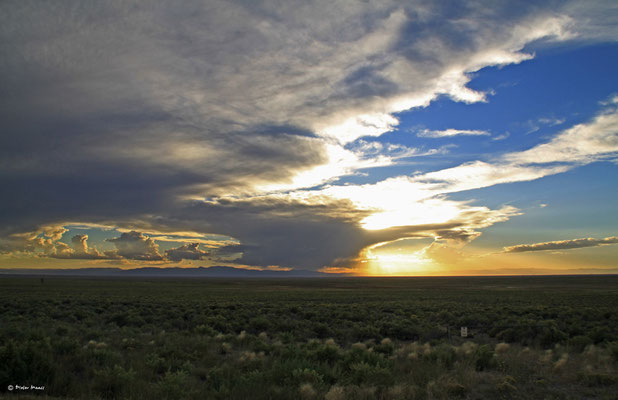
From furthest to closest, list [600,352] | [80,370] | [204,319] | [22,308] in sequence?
1. [22,308]
2. [204,319]
3. [600,352]
4. [80,370]

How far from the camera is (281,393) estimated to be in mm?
7695

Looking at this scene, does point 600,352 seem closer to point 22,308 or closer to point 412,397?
point 412,397

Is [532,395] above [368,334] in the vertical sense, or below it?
above

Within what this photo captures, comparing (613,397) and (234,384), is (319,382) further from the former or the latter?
(613,397)

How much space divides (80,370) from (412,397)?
8424 mm

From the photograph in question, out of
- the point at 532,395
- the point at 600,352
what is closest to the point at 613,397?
the point at 532,395

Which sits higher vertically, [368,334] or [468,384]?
[468,384]

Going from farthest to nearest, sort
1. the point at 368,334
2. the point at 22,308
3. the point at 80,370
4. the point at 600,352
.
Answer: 1. the point at 22,308
2. the point at 368,334
3. the point at 600,352
4. the point at 80,370

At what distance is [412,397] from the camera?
7.62 meters

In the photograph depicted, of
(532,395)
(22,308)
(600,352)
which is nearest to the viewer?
(532,395)

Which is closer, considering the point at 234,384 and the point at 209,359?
the point at 234,384

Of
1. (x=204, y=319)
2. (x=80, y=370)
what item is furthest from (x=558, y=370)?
(x=204, y=319)

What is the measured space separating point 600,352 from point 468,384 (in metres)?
7.37

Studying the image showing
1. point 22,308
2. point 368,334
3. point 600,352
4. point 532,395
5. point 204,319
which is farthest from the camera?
point 22,308
